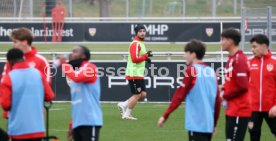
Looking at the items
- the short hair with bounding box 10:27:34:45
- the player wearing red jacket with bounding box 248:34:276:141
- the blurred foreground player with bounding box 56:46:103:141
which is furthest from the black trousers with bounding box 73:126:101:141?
the player wearing red jacket with bounding box 248:34:276:141

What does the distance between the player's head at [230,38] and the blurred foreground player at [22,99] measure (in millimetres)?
2411

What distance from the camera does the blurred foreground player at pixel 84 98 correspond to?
971cm

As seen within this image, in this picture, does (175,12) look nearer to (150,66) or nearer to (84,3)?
(84,3)

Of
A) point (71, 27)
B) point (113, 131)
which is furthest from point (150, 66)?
point (71, 27)

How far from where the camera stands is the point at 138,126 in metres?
16.5

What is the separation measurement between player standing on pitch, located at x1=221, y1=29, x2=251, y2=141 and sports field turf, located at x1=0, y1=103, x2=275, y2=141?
174 inches

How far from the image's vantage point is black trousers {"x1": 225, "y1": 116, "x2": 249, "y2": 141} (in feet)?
33.3

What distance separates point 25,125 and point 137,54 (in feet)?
28.6

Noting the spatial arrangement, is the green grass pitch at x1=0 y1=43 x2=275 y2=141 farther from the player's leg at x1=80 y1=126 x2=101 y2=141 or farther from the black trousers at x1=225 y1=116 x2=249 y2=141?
the player's leg at x1=80 y1=126 x2=101 y2=141

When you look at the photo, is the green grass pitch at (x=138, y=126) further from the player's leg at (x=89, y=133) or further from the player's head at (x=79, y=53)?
the player's head at (x=79, y=53)

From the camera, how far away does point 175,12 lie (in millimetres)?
41656

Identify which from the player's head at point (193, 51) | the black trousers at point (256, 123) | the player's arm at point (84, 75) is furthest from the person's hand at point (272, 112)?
the player's arm at point (84, 75)

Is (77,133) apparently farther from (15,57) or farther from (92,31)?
(92,31)

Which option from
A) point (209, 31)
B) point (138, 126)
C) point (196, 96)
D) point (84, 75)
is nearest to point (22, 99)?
point (84, 75)
